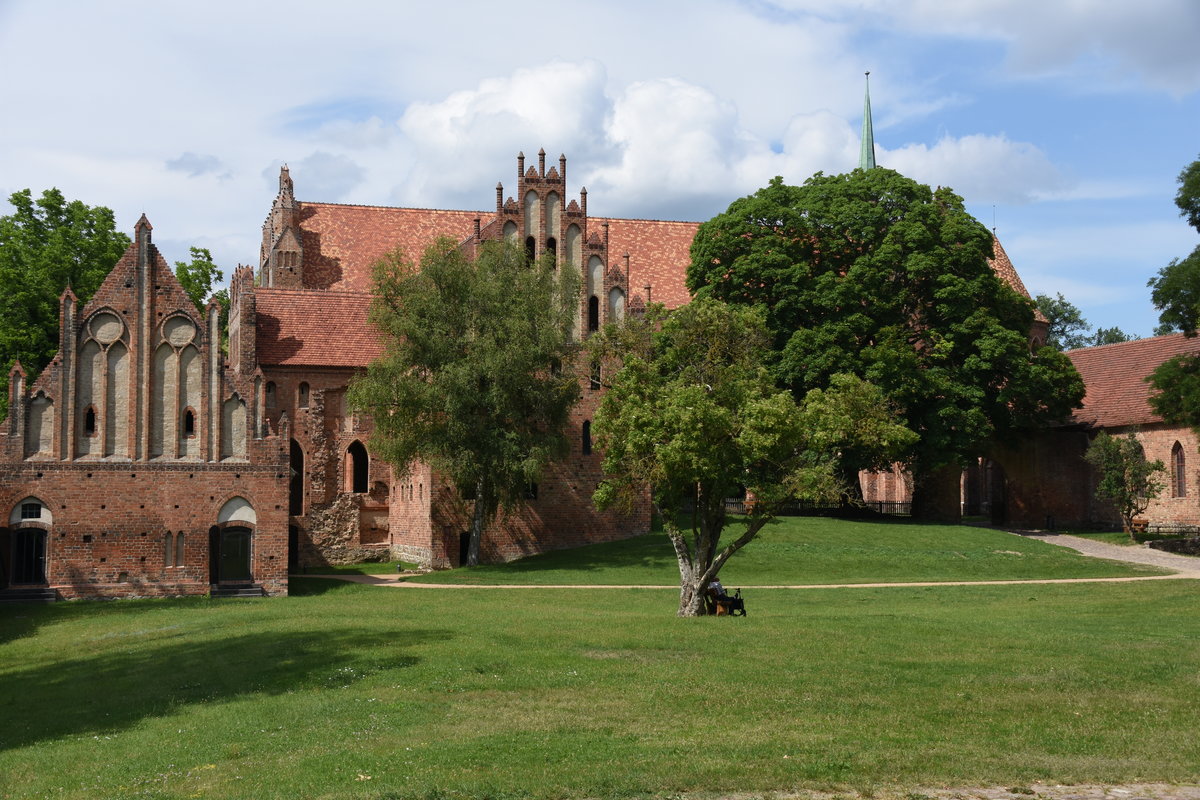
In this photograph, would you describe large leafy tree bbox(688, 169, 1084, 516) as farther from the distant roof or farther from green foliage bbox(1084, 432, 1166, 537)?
the distant roof

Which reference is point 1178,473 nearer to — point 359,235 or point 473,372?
point 473,372

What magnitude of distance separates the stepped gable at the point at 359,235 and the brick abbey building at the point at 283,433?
10cm

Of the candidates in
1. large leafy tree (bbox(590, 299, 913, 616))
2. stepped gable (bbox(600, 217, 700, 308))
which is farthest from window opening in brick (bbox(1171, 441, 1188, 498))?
large leafy tree (bbox(590, 299, 913, 616))

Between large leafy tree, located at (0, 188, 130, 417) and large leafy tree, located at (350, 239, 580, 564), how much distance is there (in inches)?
558

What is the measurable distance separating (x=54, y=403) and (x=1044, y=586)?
1203 inches

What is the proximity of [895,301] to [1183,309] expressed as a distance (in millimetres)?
11648

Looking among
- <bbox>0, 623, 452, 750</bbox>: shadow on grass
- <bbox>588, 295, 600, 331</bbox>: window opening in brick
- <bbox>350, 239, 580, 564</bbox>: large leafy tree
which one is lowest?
<bbox>0, 623, 452, 750</bbox>: shadow on grass

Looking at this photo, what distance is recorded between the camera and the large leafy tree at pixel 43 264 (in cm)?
4706

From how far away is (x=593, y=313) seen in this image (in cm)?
4919

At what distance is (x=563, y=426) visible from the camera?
45.2 m

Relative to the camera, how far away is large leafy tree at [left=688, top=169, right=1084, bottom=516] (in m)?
48.6

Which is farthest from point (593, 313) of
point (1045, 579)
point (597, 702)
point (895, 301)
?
point (597, 702)

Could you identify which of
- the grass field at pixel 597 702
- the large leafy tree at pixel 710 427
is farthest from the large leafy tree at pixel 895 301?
the large leafy tree at pixel 710 427

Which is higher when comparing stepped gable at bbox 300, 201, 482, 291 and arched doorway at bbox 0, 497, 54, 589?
stepped gable at bbox 300, 201, 482, 291
